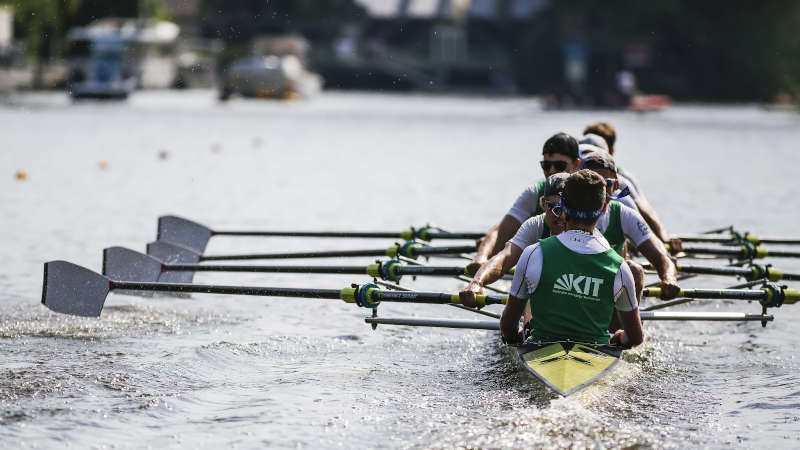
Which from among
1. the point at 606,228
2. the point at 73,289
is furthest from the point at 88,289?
the point at 606,228

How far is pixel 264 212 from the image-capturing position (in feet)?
67.2

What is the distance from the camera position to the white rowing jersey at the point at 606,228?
8.60 m

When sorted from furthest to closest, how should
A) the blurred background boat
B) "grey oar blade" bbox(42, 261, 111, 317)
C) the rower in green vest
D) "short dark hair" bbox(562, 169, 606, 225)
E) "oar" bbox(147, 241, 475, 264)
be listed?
the blurred background boat → "oar" bbox(147, 241, 475, 264) → "grey oar blade" bbox(42, 261, 111, 317) → the rower in green vest → "short dark hair" bbox(562, 169, 606, 225)

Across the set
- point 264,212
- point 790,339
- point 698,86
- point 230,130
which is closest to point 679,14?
point 698,86

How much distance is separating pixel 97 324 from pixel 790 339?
6413 millimetres

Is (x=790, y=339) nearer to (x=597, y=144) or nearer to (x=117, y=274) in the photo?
(x=597, y=144)

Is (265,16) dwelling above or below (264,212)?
above

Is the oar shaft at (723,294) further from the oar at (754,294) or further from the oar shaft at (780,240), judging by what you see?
the oar shaft at (780,240)

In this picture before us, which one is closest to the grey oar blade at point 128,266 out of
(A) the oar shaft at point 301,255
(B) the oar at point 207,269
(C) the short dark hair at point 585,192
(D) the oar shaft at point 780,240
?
(B) the oar at point 207,269

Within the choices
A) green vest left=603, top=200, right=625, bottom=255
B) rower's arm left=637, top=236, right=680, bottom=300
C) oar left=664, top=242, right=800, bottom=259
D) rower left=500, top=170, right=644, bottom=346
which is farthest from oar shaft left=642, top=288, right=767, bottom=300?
oar left=664, top=242, right=800, bottom=259

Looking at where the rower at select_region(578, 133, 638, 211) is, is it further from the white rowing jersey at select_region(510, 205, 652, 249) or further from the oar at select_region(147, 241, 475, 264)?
the oar at select_region(147, 241, 475, 264)

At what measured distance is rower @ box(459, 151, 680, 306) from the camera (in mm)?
8445

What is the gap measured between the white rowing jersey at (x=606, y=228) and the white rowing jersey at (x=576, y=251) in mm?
1040

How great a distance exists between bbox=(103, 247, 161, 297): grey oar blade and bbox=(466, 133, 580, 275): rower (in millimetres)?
3464
